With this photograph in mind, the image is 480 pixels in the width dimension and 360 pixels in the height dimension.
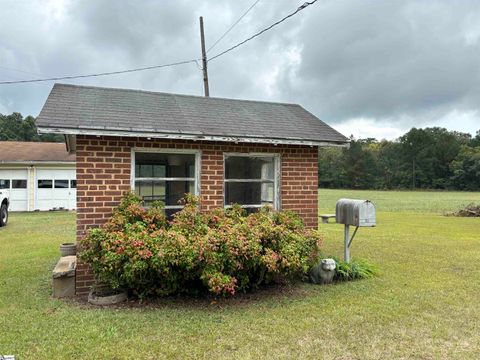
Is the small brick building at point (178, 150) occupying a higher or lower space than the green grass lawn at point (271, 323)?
higher

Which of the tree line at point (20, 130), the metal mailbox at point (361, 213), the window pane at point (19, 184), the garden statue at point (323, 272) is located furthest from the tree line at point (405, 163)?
the garden statue at point (323, 272)

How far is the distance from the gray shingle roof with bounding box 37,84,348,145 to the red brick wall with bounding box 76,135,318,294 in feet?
0.82

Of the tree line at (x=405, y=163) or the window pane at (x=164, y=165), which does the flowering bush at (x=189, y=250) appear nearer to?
the window pane at (x=164, y=165)

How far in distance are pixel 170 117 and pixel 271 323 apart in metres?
3.55

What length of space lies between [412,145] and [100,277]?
285ft

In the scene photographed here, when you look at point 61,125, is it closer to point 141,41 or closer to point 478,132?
point 141,41

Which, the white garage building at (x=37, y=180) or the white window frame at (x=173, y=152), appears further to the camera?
the white garage building at (x=37, y=180)

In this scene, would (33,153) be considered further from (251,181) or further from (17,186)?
(251,181)

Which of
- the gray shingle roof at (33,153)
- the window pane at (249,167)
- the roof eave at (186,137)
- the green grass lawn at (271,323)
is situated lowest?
the green grass lawn at (271,323)

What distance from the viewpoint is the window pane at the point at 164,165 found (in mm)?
5883

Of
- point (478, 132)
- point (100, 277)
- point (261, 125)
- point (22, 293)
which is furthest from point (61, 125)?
point (478, 132)

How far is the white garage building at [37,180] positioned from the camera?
63.7 feet

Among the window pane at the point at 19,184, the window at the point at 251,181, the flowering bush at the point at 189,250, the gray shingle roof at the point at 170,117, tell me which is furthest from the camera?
the window pane at the point at 19,184

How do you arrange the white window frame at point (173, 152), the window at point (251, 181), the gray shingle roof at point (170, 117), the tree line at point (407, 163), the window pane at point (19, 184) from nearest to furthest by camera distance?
1. the gray shingle roof at point (170, 117)
2. the white window frame at point (173, 152)
3. the window at point (251, 181)
4. the window pane at point (19, 184)
5. the tree line at point (407, 163)
